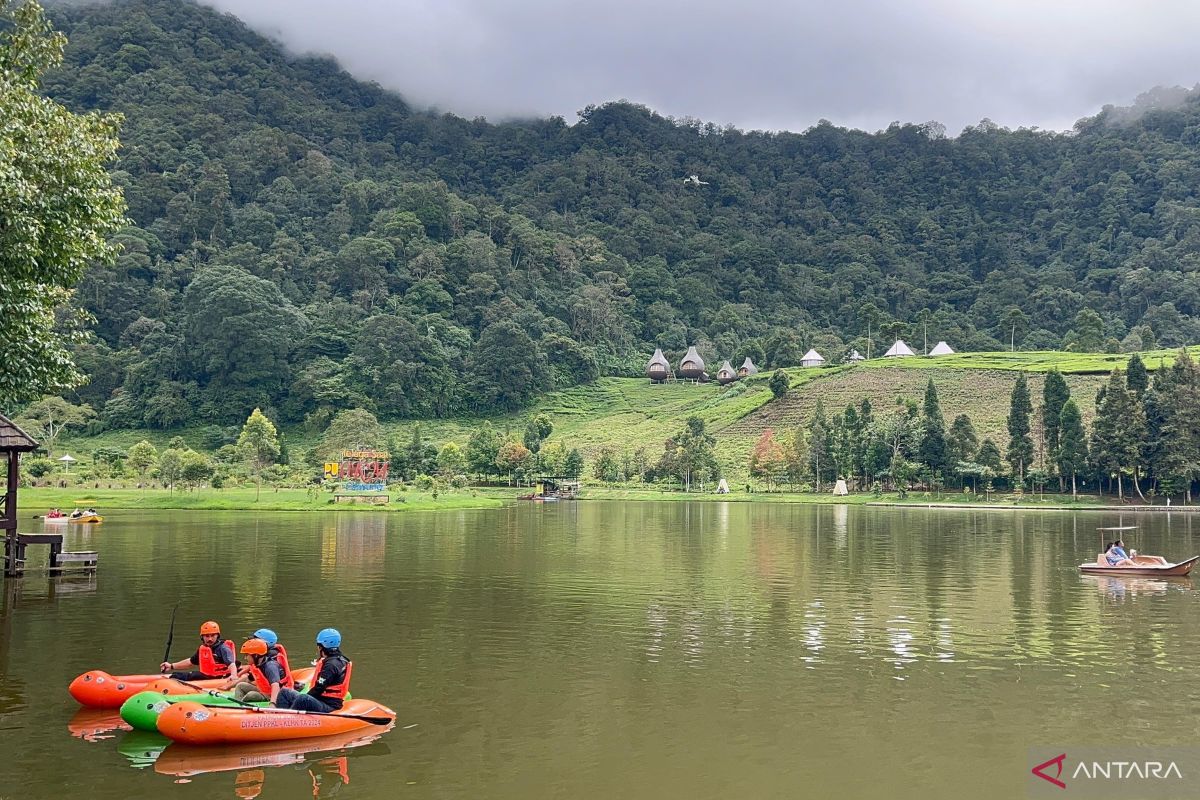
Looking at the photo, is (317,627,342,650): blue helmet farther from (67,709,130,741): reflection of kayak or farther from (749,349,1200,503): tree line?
(749,349,1200,503): tree line

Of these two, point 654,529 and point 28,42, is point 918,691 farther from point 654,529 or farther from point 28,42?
point 654,529

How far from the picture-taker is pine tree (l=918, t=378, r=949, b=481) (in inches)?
3361

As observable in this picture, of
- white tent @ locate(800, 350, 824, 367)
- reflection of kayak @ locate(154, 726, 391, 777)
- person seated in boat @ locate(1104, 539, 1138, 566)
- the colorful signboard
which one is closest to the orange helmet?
reflection of kayak @ locate(154, 726, 391, 777)

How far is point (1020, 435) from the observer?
83.6 meters

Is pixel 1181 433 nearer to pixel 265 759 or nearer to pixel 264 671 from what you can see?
pixel 264 671

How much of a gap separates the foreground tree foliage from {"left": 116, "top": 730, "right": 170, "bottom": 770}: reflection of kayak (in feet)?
37.3

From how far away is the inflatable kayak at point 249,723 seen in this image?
13859 millimetres

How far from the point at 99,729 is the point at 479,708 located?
5.64 metres

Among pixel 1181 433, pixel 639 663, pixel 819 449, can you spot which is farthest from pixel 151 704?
pixel 819 449

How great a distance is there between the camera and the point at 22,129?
20.9m

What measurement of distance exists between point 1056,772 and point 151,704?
42.0ft

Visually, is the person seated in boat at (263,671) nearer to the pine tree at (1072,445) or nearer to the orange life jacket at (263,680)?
the orange life jacket at (263,680)

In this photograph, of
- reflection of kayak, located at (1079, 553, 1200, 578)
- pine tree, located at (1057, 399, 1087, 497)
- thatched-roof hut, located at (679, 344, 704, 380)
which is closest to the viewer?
reflection of kayak, located at (1079, 553, 1200, 578)

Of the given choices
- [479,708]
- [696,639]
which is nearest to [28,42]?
[479,708]
